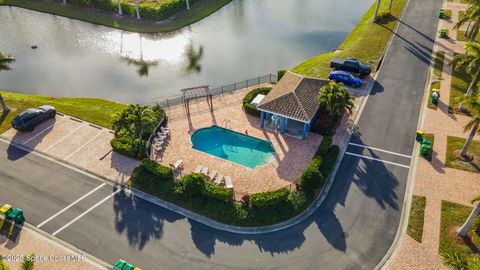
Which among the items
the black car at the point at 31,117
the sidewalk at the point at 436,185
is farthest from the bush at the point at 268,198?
the black car at the point at 31,117

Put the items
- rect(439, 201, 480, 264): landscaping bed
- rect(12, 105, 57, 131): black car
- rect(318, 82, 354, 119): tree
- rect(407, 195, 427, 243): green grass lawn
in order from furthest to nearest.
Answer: rect(12, 105, 57, 131): black car
rect(318, 82, 354, 119): tree
rect(407, 195, 427, 243): green grass lawn
rect(439, 201, 480, 264): landscaping bed

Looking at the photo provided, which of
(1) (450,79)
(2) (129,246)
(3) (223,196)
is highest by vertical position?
(1) (450,79)

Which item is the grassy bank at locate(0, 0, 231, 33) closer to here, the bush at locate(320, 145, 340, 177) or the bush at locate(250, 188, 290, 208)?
the bush at locate(320, 145, 340, 177)

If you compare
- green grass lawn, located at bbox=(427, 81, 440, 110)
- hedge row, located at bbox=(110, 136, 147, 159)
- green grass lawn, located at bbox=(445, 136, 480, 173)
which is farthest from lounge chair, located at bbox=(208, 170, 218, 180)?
green grass lawn, located at bbox=(427, 81, 440, 110)

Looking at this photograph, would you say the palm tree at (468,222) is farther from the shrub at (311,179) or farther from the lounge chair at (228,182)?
the lounge chair at (228,182)

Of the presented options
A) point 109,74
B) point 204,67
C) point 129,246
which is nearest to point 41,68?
point 109,74

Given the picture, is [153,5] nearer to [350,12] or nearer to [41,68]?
[41,68]
